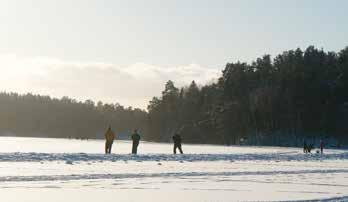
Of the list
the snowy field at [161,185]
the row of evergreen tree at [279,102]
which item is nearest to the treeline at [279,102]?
the row of evergreen tree at [279,102]

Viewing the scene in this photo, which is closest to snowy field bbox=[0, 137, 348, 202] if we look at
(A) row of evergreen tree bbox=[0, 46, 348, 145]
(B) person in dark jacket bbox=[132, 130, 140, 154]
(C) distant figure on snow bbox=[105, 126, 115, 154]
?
(C) distant figure on snow bbox=[105, 126, 115, 154]

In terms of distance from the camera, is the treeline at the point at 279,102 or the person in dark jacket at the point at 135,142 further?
the treeline at the point at 279,102

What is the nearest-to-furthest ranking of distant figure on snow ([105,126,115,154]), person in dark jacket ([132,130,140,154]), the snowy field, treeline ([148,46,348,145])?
the snowy field < distant figure on snow ([105,126,115,154]) < person in dark jacket ([132,130,140,154]) < treeline ([148,46,348,145])

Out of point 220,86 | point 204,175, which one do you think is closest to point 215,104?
point 220,86

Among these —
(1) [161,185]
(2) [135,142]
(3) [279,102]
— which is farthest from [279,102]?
(1) [161,185]

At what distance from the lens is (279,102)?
4124 inches

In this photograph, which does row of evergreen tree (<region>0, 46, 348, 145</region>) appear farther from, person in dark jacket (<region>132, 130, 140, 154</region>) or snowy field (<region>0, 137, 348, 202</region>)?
snowy field (<region>0, 137, 348, 202</region>)

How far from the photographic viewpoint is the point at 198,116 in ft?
419

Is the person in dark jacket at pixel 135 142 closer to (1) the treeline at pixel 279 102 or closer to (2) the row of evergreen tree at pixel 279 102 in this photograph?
(2) the row of evergreen tree at pixel 279 102

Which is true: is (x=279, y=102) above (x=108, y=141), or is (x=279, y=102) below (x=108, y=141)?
above

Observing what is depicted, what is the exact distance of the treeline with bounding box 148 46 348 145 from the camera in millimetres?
102812

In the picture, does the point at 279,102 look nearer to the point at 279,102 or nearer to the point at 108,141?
the point at 279,102

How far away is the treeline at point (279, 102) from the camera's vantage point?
4048 inches

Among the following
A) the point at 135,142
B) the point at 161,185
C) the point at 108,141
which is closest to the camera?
the point at 161,185
